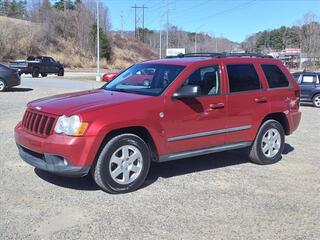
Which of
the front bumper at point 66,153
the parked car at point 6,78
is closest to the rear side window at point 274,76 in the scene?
the front bumper at point 66,153

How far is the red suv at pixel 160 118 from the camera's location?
19.1ft

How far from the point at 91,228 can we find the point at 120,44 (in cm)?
8665

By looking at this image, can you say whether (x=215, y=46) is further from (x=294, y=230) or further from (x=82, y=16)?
(x=294, y=230)

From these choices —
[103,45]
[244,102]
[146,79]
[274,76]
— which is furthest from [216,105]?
[103,45]

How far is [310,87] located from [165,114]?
53.1ft

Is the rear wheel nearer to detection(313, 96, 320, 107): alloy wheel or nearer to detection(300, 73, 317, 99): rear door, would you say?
detection(300, 73, 317, 99): rear door

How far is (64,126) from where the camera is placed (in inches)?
228

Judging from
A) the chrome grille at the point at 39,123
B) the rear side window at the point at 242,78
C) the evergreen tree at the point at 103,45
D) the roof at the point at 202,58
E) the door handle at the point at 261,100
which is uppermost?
the evergreen tree at the point at 103,45

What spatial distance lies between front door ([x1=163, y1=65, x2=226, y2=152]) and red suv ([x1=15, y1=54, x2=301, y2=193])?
14 millimetres

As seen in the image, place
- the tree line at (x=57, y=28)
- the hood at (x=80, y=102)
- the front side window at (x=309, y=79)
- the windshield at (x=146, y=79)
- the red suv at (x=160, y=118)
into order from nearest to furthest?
1. the red suv at (x=160, y=118)
2. the hood at (x=80, y=102)
3. the windshield at (x=146, y=79)
4. the front side window at (x=309, y=79)
5. the tree line at (x=57, y=28)

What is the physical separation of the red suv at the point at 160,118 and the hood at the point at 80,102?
1cm

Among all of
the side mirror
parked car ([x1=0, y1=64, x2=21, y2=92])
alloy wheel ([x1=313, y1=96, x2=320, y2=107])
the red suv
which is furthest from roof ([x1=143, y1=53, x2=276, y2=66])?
parked car ([x1=0, y1=64, x2=21, y2=92])

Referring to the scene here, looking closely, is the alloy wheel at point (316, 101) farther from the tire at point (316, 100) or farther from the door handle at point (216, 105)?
the door handle at point (216, 105)

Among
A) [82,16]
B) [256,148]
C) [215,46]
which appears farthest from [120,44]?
[256,148]
